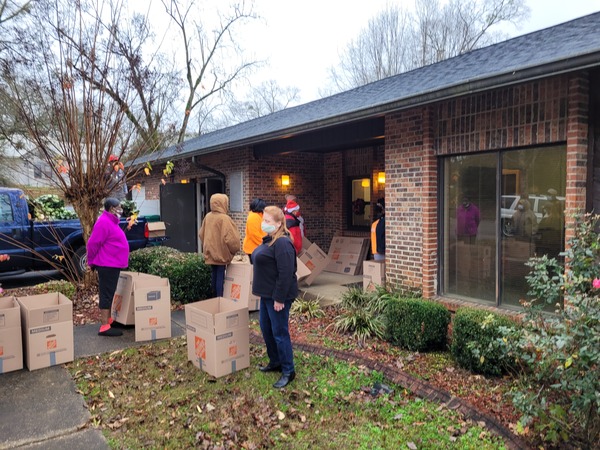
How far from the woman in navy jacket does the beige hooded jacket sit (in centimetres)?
214

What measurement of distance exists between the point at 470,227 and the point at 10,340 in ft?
17.3

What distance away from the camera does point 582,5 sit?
20938 millimetres

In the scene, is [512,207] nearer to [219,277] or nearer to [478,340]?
[478,340]

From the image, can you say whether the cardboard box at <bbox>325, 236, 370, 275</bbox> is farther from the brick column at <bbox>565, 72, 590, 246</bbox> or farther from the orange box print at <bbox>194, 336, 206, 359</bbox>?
the orange box print at <bbox>194, 336, 206, 359</bbox>

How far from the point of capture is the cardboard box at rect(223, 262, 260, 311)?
20.3 feet

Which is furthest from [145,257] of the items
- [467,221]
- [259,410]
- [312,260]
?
[467,221]

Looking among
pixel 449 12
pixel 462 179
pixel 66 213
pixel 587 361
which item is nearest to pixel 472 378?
pixel 587 361

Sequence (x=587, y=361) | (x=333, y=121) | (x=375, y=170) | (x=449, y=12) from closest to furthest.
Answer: (x=587, y=361), (x=333, y=121), (x=375, y=170), (x=449, y=12)

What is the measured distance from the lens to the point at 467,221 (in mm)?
5754

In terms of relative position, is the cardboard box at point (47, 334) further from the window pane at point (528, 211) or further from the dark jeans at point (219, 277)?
the window pane at point (528, 211)

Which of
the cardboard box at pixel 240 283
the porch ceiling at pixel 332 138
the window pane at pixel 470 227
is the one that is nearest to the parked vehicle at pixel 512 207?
the window pane at pixel 470 227

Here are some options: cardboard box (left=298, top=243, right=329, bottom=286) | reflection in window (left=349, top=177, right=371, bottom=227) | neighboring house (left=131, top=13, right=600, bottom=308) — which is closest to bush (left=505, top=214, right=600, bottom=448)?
neighboring house (left=131, top=13, right=600, bottom=308)

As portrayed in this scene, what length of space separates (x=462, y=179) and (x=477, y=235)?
741 mm

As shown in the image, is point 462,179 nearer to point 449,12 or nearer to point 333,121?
point 333,121
